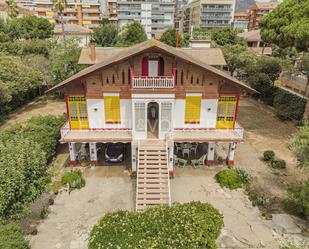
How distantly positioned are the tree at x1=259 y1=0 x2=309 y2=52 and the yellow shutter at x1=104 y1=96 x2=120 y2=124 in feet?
52.6

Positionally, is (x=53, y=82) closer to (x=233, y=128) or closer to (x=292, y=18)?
(x=233, y=128)

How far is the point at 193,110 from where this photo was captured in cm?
2006

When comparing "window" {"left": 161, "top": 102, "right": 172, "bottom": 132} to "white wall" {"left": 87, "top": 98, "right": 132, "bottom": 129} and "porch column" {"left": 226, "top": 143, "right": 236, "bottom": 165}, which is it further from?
"porch column" {"left": 226, "top": 143, "right": 236, "bottom": 165}

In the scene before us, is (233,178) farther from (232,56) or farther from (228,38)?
(228,38)

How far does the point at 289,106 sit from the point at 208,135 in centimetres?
1697

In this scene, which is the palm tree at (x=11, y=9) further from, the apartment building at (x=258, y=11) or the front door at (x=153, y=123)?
the apartment building at (x=258, y=11)

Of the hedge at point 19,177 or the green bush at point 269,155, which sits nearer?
the hedge at point 19,177

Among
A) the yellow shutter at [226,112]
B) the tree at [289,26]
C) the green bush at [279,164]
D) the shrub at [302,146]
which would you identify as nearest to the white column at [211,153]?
the yellow shutter at [226,112]

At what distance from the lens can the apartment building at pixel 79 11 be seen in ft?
333

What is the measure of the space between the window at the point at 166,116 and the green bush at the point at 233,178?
5.11m

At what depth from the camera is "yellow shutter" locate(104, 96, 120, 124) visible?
64.7ft

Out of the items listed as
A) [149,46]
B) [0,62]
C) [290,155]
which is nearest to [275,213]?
[290,155]

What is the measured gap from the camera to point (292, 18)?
23.6 metres

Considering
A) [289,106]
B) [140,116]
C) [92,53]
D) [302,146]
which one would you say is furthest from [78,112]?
[289,106]
